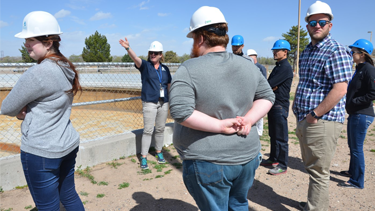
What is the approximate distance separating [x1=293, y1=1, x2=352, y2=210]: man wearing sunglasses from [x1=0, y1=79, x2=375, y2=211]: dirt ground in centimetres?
85

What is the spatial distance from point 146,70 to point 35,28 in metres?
2.41

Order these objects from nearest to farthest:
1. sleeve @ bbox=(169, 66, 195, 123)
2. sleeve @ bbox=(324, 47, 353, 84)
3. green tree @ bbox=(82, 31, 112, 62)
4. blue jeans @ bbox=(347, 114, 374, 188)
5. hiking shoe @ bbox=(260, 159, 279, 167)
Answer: sleeve @ bbox=(169, 66, 195, 123) < sleeve @ bbox=(324, 47, 353, 84) < blue jeans @ bbox=(347, 114, 374, 188) < hiking shoe @ bbox=(260, 159, 279, 167) < green tree @ bbox=(82, 31, 112, 62)

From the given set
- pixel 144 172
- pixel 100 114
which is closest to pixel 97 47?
pixel 100 114

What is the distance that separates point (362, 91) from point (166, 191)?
3302 millimetres

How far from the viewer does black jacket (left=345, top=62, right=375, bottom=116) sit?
361cm

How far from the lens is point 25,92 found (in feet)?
5.70

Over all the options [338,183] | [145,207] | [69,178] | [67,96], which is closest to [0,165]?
[69,178]

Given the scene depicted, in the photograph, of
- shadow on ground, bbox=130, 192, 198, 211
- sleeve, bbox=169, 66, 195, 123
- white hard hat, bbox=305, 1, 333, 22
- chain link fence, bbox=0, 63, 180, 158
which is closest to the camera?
sleeve, bbox=169, 66, 195, 123

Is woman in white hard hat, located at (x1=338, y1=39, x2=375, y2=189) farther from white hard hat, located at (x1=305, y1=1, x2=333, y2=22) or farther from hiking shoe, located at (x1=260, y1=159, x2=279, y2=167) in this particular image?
white hard hat, located at (x1=305, y1=1, x2=333, y2=22)

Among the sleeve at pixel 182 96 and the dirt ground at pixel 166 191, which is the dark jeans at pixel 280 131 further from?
the sleeve at pixel 182 96

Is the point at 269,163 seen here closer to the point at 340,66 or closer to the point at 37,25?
the point at 340,66

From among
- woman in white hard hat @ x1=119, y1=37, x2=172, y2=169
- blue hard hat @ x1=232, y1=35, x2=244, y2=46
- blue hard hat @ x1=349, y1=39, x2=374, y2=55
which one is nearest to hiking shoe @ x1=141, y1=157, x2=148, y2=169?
woman in white hard hat @ x1=119, y1=37, x2=172, y2=169

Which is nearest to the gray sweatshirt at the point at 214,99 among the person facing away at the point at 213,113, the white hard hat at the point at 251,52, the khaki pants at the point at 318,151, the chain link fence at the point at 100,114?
the person facing away at the point at 213,113

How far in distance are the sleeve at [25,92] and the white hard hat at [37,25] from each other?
308 mm
